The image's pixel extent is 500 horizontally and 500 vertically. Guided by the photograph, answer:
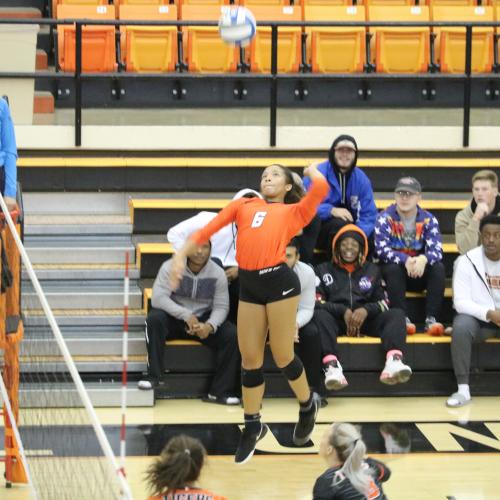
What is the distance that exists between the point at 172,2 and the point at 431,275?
4.90 meters

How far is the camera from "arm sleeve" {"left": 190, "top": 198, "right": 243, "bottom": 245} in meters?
7.23

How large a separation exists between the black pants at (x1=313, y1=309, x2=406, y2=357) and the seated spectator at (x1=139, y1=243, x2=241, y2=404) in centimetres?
63

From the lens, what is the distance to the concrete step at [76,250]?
419 inches

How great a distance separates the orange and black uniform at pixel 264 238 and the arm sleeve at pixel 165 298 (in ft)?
7.04

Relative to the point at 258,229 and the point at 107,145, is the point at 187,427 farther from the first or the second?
the point at 107,145

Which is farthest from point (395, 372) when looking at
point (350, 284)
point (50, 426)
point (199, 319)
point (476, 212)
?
point (50, 426)

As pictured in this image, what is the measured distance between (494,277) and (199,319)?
86.4 inches

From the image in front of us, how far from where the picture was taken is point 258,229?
24.0 ft

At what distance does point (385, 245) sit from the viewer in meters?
10.2

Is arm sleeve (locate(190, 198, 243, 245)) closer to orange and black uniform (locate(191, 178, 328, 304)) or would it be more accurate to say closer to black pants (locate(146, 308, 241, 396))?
orange and black uniform (locate(191, 178, 328, 304))

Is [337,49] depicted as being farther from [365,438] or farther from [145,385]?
[365,438]

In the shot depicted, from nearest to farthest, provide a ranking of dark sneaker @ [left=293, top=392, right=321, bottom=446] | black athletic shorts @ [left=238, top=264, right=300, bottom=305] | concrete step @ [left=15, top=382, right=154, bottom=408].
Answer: black athletic shorts @ [left=238, top=264, right=300, bottom=305], dark sneaker @ [left=293, top=392, right=321, bottom=446], concrete step @ [left=15, top=382, right=154, bottom=408]

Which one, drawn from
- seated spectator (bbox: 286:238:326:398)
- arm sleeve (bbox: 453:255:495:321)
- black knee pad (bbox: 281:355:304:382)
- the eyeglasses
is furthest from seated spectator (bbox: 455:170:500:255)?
black knee pad (bbox: 281:355:304:382)

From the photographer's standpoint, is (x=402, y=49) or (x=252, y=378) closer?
(x=252, y=378)
